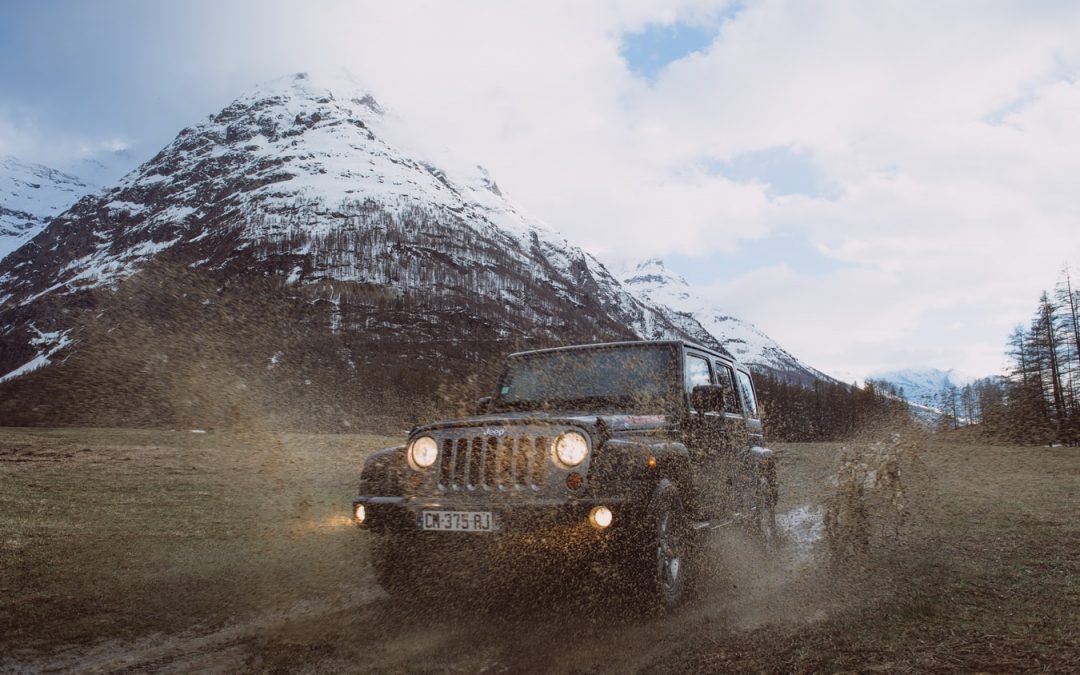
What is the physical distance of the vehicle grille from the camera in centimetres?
444

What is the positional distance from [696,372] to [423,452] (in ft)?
9.05

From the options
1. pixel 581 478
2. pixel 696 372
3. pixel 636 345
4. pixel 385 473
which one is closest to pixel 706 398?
pixel 696 372

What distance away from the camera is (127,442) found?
16703 mm

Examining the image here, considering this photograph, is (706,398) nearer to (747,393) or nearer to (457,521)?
(457,521)

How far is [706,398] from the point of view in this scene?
18.8 feet

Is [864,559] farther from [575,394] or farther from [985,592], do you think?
[575,394]

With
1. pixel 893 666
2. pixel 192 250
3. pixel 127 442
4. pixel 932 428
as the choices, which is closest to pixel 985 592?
pixel 893 666

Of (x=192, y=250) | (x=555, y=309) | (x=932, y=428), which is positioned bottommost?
(x=932, y=428)

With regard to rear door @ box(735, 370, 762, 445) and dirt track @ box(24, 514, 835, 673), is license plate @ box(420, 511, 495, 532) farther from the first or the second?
rear door @ box(735, 370, 762, 445)

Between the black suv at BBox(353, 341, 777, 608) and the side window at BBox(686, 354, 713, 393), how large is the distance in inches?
1.2

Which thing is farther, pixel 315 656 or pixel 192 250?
pixel 192 250

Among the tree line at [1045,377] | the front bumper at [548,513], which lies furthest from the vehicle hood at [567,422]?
the tree line at [1045,377]

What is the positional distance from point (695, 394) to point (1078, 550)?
13.0ft

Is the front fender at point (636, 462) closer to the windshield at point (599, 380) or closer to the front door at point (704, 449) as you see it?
the front door at point (704, 449)
